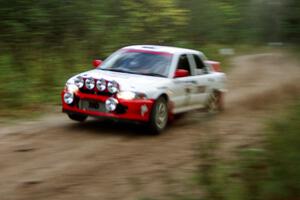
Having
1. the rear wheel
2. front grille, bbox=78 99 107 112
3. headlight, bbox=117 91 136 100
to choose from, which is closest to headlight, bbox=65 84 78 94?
front grille, bbox=78 99 107 112

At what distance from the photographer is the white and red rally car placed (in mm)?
10102

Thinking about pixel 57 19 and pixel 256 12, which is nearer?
pixel 256 12

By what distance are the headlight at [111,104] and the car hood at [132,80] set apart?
25 cm

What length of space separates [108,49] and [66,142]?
10.5 metres

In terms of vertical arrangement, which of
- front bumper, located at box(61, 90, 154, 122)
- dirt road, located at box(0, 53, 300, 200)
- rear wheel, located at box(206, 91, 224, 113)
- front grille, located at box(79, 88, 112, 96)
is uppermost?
front grille, located at box(79, 88, 112, 96)

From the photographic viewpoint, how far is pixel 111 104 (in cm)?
1005

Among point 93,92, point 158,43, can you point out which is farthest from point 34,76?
point 158,43

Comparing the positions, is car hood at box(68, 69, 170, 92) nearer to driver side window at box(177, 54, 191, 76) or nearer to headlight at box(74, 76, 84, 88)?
headlight at box(74, 76, 84, 88)

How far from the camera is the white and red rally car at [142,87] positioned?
33.1ft

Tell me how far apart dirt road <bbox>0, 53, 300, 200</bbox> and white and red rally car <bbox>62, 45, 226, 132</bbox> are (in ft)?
1.30

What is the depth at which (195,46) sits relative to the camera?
2733 cm

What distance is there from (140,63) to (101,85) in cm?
137

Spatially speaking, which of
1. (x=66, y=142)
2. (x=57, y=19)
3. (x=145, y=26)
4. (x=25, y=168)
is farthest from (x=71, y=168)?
(x=145, y=26)

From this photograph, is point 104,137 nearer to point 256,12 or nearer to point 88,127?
point 88,127
